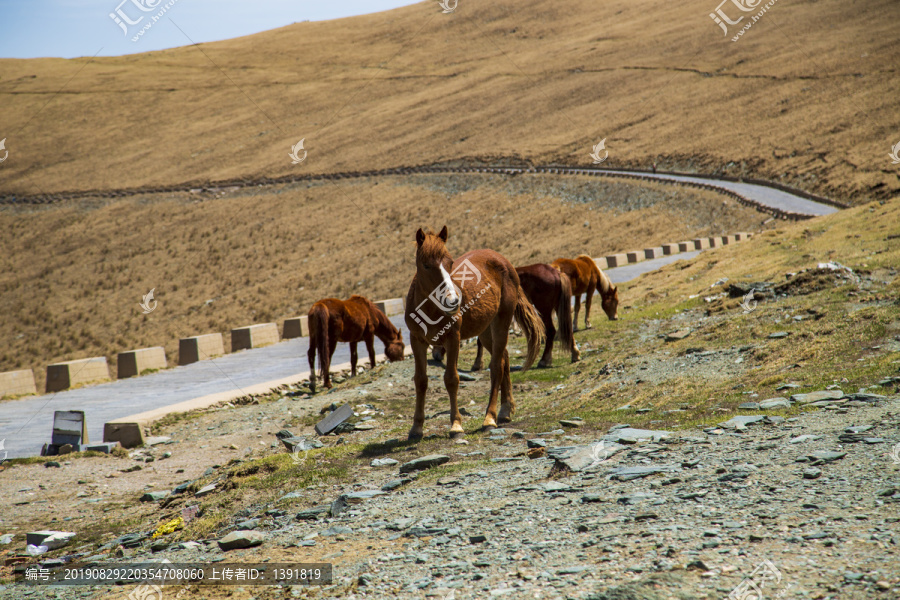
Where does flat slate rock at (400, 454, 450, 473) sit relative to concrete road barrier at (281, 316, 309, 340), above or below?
below

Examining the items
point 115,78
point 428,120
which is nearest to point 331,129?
point 428,120

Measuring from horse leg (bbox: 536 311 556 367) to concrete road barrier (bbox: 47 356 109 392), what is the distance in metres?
11.0

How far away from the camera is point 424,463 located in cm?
700

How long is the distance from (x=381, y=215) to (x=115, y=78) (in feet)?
295

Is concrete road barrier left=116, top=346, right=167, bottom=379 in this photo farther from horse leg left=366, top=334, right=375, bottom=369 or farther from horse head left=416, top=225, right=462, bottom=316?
horse head left=416, top=225, right=462, bottom=316

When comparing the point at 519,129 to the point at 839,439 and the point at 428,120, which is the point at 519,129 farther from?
the point at 839,439

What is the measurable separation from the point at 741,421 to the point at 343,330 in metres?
8.93

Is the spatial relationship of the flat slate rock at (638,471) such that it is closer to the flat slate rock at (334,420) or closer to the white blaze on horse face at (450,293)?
the white blaze on horse face at (450,293)

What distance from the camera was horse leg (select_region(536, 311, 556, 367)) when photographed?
13.5 metres

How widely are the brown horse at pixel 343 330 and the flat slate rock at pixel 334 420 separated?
374cm

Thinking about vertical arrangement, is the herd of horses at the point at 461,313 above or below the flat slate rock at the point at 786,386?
above

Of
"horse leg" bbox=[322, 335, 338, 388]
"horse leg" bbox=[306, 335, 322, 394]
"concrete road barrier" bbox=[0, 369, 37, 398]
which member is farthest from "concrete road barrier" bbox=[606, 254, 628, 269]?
"concrete road barrier" bbox=[0, 369, 37, 398]

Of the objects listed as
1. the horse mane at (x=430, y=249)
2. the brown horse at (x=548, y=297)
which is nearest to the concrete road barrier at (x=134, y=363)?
the brown horse at (x=548, y=297)

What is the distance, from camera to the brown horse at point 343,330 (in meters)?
13.8
